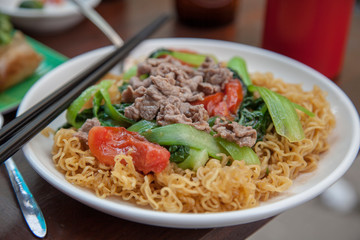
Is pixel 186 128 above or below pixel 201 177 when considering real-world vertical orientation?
→ above

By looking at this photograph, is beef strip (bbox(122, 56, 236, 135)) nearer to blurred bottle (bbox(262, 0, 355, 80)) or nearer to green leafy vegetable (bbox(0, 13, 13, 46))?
blurred bottle (bbox(262, 0, 355, 80))

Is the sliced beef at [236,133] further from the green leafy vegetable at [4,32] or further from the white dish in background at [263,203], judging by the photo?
the green leafy vegetable at [4,32]

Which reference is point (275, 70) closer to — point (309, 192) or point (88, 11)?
point (309, 192)

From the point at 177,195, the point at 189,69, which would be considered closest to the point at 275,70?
the point at 189,69

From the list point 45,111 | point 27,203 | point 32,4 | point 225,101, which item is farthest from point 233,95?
point 32,4

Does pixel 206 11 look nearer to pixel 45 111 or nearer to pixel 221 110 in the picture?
pixel 221 110

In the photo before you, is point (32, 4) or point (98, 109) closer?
point (98, 109)

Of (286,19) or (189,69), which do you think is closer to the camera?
(189,69)

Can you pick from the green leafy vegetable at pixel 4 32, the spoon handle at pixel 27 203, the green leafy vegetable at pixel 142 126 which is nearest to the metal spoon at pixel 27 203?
the spoon handle at pixel 27 203
